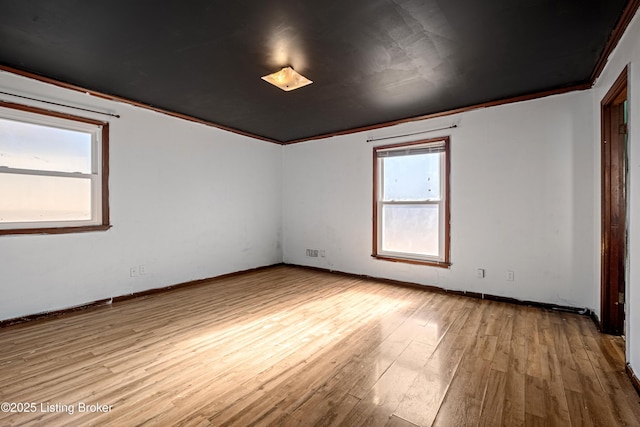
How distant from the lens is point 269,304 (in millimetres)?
3559

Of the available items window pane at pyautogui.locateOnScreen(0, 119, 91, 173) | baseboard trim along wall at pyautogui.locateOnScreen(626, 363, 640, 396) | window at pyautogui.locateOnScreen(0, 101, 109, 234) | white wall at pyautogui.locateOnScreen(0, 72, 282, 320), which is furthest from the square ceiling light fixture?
baseboard trim along wall at pyautogui.locateOnScreen(626, 363, 640, 396)

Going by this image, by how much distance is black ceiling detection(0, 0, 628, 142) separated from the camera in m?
1.97

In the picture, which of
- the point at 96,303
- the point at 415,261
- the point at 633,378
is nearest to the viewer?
the point at 633,378

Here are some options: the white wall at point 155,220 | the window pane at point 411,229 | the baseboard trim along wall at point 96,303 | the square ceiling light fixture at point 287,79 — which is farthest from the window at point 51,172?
the window pane at point 411,229

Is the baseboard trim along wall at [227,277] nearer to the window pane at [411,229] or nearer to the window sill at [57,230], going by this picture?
the window pane at [411,229]

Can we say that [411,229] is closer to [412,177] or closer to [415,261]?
[415,261]

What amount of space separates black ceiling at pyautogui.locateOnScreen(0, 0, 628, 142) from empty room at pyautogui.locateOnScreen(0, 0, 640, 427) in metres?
0.02

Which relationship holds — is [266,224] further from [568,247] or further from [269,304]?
[568,247]

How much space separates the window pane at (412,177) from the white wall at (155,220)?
2.28m

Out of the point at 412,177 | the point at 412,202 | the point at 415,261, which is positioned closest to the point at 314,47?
the point at 412,177

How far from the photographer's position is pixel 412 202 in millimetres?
4422

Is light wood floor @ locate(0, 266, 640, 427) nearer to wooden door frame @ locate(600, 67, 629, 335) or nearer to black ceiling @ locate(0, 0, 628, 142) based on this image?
wooden door frame @ locate(600, 67, 629, 335)

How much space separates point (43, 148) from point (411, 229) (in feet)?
15.1

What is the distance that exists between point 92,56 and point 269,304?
3.00 metres
